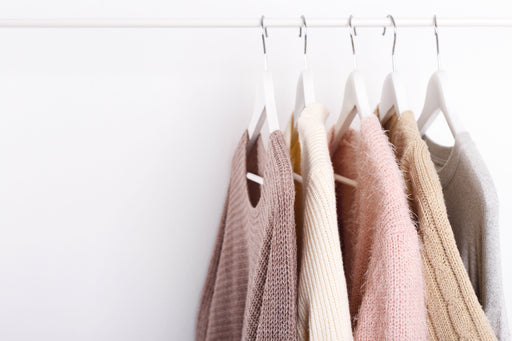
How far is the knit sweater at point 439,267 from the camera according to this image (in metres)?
0.51

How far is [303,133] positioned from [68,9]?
1.82ft

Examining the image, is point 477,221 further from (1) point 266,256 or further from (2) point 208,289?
(2) point 208,289

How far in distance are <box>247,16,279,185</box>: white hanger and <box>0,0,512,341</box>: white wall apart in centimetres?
14

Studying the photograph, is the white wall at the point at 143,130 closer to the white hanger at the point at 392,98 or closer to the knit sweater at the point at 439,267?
the white hanger at the point at 392,98

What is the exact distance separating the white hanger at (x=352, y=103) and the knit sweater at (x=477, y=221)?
14 centimetres

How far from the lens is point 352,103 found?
72cm

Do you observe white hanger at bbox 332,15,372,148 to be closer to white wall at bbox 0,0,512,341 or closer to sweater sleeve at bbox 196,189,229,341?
white wall at bbox 0,0,512,341

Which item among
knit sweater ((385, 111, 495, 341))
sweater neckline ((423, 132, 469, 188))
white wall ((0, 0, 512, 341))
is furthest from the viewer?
white wall ((0, 0, 512, 341))

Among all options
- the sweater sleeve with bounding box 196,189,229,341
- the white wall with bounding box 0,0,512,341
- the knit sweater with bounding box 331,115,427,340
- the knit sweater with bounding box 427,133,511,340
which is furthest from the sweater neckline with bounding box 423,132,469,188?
the sweater sleeve with bounding box 196,189,229,341

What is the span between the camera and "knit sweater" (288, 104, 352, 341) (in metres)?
0.53

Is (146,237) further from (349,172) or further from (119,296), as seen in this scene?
(349,172)

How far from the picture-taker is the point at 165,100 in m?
0.90

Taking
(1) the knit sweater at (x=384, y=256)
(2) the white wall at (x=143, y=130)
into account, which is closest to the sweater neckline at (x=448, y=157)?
(1) the knit sweater at (x=384, y=256)

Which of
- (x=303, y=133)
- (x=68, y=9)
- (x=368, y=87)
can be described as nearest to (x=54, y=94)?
(x=68, y=9)
